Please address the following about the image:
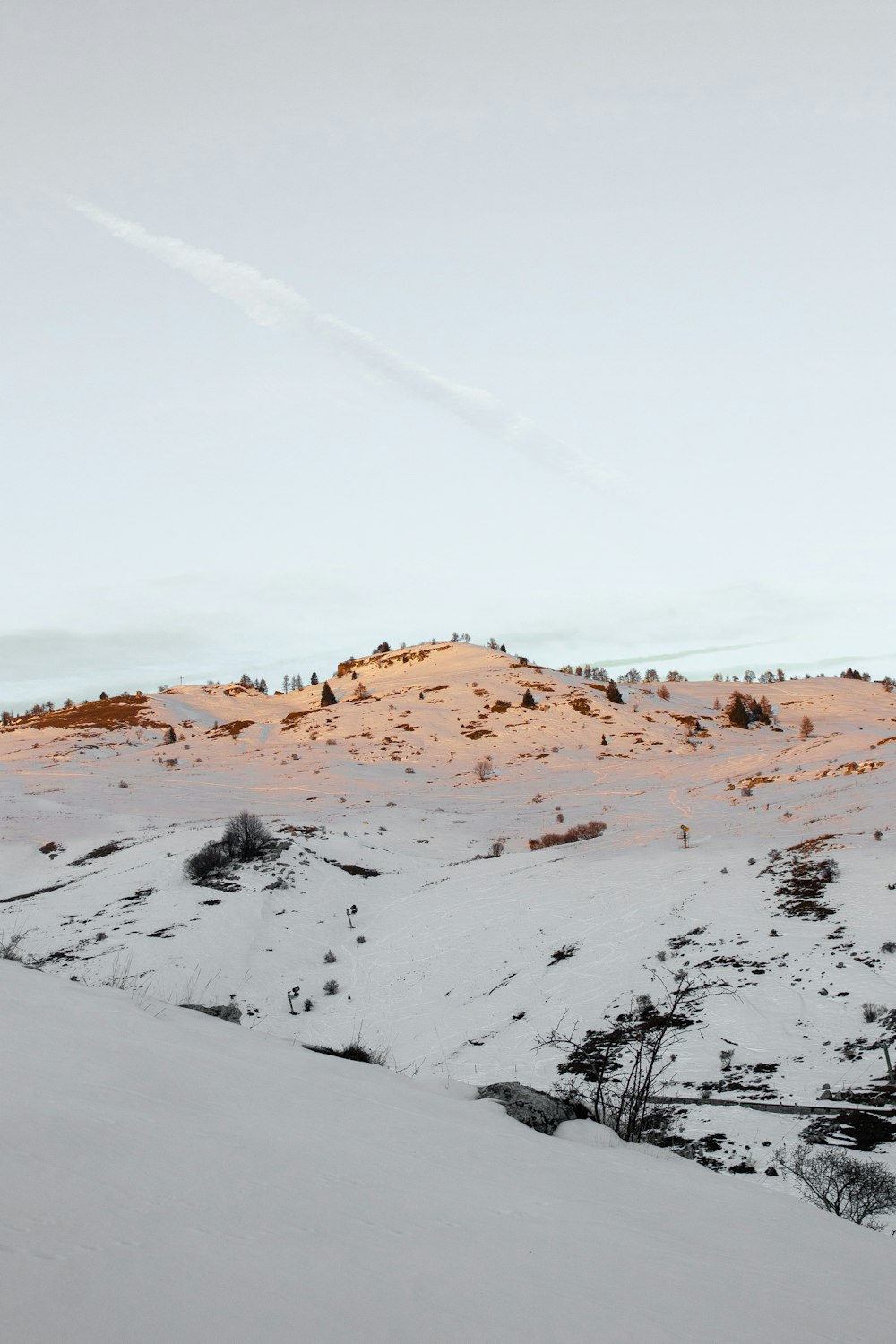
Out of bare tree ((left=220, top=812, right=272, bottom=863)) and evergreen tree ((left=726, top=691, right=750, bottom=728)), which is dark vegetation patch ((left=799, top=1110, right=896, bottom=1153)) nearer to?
bare tree ((left=220, top=812, right=272, bottom=863))

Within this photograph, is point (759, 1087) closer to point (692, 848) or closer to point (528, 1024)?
point (528, 1024)

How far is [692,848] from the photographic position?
25188 mm

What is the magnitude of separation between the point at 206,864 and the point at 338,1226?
80.2 ft

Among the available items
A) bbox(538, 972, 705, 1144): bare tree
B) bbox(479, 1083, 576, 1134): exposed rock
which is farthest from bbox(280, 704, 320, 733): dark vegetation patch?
bbox(479, 1083, 576, 1134): exposed rock

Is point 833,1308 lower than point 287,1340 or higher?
lower

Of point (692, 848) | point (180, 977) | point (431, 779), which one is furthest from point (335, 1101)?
point (431, 779)

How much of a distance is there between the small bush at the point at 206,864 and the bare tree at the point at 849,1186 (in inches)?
863

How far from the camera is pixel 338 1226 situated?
3.29m

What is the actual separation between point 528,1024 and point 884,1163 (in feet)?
25.1

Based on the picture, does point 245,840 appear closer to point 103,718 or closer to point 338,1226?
point 338,1226

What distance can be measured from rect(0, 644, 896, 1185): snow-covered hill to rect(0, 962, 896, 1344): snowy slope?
3.57 meters

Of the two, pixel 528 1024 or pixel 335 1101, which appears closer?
pixel 335 1101

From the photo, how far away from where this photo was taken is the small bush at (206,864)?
25.4 metres

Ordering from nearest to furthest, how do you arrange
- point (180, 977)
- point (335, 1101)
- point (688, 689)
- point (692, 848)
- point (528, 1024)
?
point (335, 1101) → point (528, 1024) → point (180, 977) → point (692, 848) → point (688, 689)
